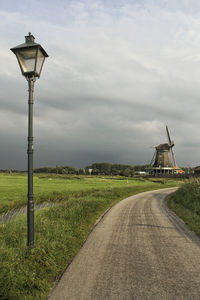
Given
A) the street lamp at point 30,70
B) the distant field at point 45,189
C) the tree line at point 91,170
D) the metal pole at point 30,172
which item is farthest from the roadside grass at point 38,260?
the tree line at point 91,170

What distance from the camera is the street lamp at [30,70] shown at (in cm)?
632

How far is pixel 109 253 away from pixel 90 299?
8.70 feet

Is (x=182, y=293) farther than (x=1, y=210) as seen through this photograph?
No

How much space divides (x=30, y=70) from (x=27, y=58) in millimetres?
338

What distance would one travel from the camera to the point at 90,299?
171 inches

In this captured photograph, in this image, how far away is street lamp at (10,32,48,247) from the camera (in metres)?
6.32

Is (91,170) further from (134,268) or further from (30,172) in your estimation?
(134,268)

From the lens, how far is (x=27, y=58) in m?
6.45

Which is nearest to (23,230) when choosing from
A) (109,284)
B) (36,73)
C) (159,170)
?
(109,284)

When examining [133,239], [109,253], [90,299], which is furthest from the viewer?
[133,239]

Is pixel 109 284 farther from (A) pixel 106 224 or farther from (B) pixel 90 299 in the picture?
(A) pixel 106 224

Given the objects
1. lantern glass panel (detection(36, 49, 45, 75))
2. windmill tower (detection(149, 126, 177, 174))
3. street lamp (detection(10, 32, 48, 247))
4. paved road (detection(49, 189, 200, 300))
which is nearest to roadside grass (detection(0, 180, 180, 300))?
paved road (detection(49, 189, 200, 300))

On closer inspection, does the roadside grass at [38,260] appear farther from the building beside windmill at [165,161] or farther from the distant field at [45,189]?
the building beside windmill at [165,161]

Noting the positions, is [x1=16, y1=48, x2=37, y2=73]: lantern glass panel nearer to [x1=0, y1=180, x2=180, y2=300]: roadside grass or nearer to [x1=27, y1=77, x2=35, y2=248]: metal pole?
[x1=27, y1=77, x2=35, y2=248]: metal pole
